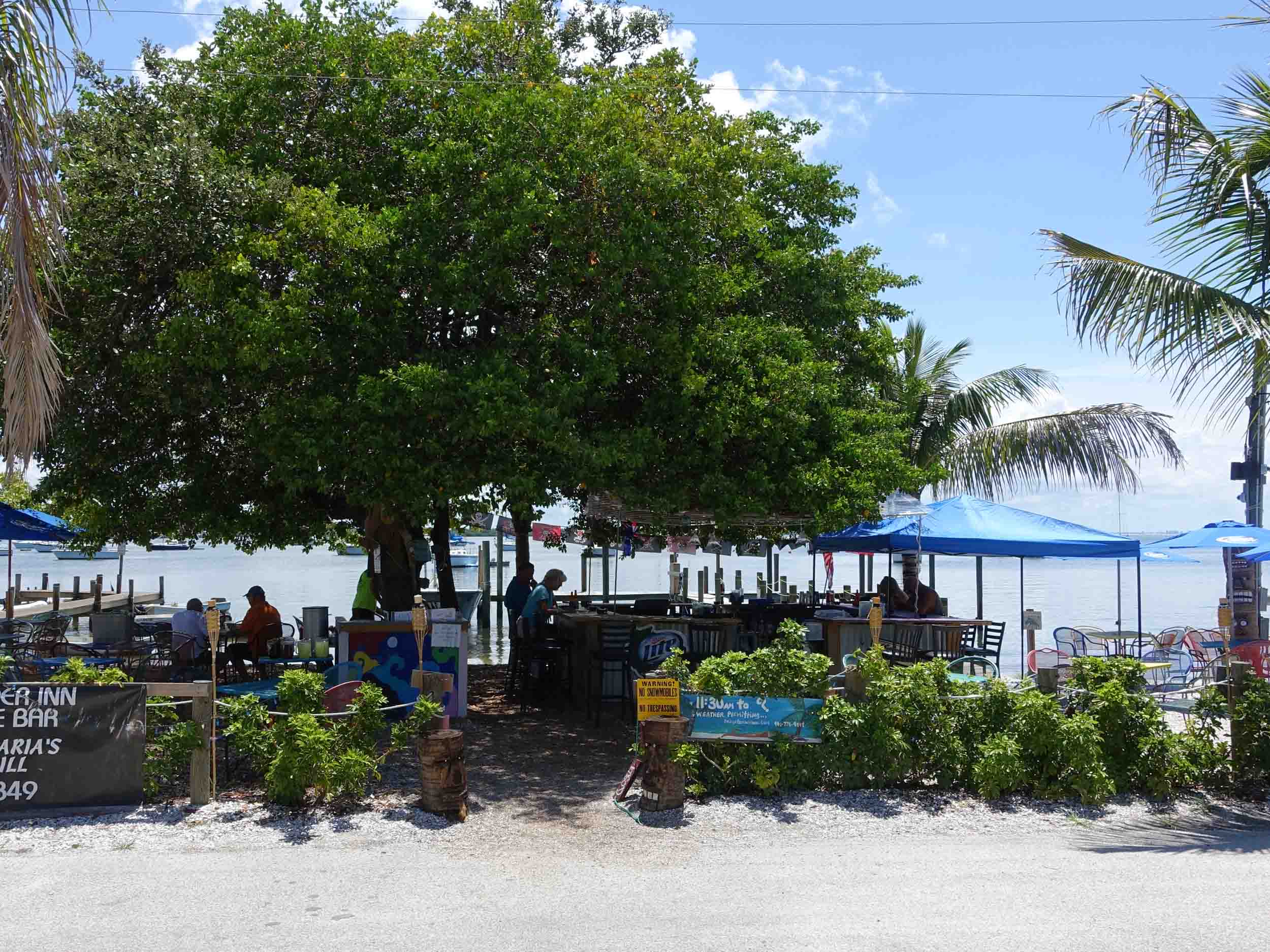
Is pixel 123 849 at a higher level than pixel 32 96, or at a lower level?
lower

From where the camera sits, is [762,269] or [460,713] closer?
[460,713]

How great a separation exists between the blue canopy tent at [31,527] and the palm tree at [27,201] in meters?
7.54

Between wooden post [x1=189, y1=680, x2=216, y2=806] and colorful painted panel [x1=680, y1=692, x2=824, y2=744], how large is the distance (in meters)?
3.65

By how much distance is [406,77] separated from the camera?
11.8m

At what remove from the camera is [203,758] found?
865 cm

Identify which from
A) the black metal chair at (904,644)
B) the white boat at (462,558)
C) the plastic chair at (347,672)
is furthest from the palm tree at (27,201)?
the white boat at (462,558)

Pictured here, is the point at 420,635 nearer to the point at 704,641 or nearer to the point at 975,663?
the point at 704,641

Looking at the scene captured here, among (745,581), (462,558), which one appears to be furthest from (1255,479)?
(462,558)

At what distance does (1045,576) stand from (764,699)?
76.9 m

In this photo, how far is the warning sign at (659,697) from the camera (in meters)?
8.99

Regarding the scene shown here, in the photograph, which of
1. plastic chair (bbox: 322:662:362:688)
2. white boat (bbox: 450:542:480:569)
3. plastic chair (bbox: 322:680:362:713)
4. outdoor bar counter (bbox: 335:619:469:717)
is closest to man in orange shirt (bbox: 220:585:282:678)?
outdoor bar counter (bbox: 335:619:469:717)

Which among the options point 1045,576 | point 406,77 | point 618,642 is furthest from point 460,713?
point 1045,576

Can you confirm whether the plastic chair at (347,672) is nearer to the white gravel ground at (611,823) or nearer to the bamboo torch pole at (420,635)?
the bamboo torch pole at (420,635)

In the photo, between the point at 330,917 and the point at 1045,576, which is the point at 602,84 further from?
the point at 1045,576
